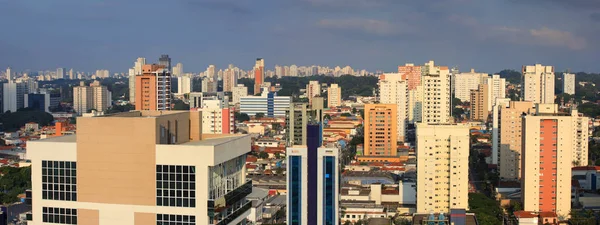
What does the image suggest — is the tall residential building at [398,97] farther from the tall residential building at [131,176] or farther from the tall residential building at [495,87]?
the tall residential building at [131,176]

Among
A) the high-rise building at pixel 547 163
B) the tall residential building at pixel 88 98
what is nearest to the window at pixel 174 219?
the high-rise building at pixel 547 163

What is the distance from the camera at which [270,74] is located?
55375 mm

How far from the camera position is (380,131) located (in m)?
18.3

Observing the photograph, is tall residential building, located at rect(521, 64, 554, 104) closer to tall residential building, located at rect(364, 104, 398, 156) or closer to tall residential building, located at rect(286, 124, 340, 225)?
tall residential building, located at rect(364, 104, 398, 156)

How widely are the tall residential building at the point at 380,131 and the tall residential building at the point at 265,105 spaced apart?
13160 millimetres

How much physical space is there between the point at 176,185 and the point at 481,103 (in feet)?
81.1

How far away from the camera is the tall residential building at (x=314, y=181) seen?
7.47 m

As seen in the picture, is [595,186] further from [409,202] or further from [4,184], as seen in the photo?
[4,184]

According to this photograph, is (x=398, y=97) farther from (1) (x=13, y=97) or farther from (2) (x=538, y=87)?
(1) (x=13, y=97)

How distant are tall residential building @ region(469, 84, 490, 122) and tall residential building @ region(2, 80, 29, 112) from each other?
18.6 meters

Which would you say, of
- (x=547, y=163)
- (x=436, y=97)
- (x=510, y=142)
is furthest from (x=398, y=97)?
(x=547, y=163)

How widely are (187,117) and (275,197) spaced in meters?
8.56

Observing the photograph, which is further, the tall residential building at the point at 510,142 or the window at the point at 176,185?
the tall residential building at the point at 510,142

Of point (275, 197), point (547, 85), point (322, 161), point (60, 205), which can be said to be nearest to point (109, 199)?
point (60, 205)
